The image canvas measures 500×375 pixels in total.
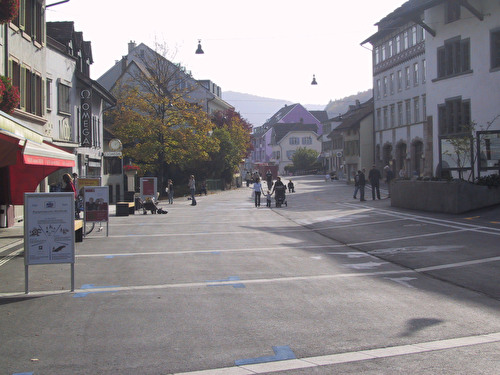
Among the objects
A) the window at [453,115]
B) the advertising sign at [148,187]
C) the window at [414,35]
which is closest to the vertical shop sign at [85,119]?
the advertising sign at [148,187]

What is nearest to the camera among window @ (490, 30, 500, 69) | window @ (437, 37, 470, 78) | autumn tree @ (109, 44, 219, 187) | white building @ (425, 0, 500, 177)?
window @ (490, 30, 500, 69)

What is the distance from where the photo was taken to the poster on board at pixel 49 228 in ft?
28.6

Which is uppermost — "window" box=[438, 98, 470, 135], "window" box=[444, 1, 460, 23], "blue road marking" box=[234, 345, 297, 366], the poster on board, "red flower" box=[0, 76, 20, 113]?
"window" box=[444, 1, 460, 23]

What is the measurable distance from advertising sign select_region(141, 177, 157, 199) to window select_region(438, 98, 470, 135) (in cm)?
1679

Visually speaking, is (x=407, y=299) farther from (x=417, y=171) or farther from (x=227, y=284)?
(x=417, y=171)

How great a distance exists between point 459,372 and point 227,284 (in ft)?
15.8

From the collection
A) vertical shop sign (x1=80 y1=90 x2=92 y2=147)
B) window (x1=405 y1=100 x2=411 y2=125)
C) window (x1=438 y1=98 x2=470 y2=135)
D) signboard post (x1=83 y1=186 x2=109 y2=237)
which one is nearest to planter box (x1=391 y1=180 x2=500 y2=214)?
window (x1=438 y1=98 x2=470 y2=135)

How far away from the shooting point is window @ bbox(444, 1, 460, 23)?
3266 centimetres

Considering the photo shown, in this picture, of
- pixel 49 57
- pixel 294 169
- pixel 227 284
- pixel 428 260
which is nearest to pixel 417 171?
pixel 49 57

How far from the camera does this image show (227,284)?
9359 mm

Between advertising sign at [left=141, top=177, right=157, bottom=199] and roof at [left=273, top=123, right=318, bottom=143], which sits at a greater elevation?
roof at [left=273, top=123, right=318, bottom=143]

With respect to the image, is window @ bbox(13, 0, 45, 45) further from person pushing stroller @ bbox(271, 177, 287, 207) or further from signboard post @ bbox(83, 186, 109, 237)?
person pushing stroller @ bbox(271, 177, 287, 207)

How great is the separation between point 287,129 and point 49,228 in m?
127

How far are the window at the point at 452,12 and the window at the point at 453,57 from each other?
116 cm
